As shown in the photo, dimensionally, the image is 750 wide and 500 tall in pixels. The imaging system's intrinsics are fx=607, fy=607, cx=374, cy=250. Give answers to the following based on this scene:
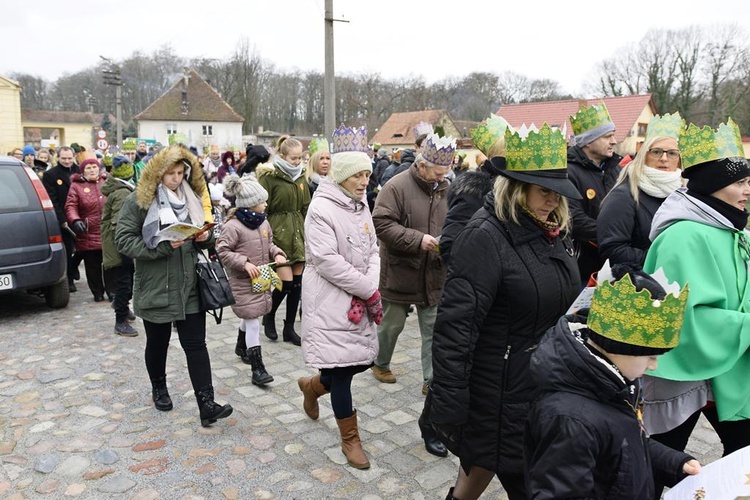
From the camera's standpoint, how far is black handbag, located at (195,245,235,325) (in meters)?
4.23

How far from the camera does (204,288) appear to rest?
424cm

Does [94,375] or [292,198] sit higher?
[292,198]

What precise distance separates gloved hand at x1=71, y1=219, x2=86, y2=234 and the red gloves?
4853 mm

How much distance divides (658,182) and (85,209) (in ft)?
21.3

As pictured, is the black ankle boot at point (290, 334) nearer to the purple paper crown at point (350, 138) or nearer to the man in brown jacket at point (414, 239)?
the man in brown jacket at point (414, 239)

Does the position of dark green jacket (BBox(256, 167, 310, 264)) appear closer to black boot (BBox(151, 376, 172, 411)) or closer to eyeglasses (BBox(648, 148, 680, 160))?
black boot (BBox(151, 376, 172, 411))

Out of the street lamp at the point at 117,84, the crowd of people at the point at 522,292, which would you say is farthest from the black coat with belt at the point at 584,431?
the street lamp at the point at 117,84

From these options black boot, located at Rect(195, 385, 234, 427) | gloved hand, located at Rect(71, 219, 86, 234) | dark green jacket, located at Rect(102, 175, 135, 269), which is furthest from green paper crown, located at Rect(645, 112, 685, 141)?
gloved hand, located at Rect(71, 219, 86, 234)

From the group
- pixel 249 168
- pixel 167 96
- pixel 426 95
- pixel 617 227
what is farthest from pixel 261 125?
pixel 617 227

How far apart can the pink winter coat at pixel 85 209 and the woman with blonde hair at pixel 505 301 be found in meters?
6.09

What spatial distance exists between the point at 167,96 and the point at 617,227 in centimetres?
6531

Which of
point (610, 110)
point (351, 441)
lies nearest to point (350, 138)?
point (351, 441)

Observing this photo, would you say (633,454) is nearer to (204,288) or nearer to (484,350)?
(484,350)

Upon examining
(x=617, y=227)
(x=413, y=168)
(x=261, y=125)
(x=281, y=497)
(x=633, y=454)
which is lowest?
(x=281, y=497)
